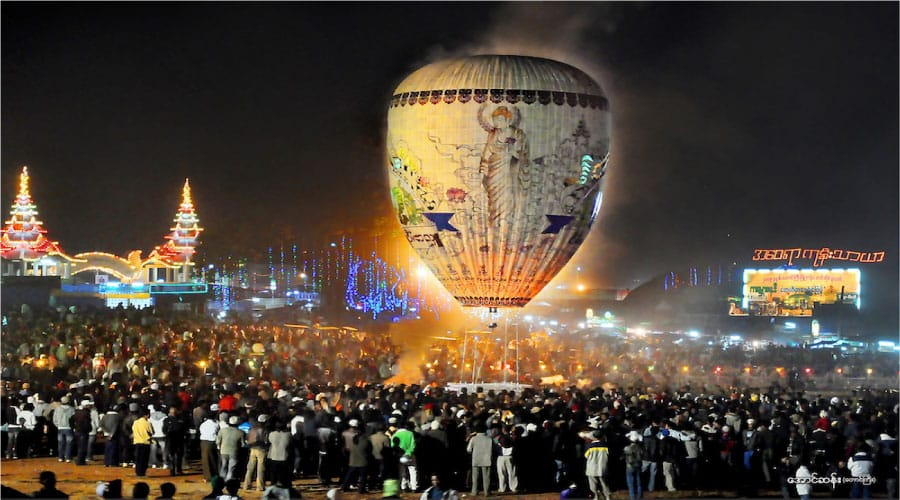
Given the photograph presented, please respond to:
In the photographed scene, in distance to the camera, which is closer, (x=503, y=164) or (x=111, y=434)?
(x=111, y=434)

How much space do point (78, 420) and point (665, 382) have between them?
17.7 m

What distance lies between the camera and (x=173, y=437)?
2272cm

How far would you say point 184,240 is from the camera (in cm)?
10512

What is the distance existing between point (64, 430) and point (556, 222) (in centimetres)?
1673

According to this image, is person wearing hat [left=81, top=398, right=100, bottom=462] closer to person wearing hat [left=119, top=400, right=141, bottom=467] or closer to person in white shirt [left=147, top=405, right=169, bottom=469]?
person wearing hat [left=119, top=400, right=141, bottom=467]

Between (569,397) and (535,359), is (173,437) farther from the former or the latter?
(535,359)

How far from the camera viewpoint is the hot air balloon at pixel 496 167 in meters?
36.0

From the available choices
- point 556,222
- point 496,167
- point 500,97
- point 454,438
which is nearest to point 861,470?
point 454,438

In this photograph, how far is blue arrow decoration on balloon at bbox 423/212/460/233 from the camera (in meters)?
37.7

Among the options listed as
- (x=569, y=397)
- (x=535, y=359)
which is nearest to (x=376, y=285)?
(x=535, y=359)

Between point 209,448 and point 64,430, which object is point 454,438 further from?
point 64,430

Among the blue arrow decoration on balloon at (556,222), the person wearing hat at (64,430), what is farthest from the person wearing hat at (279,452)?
the blue arrow decoration on balloon at (556,222)

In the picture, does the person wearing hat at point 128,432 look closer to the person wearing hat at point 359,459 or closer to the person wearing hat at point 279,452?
the person wearing hat at point 279,452

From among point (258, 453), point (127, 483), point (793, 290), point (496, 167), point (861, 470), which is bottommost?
point (127, 483)
